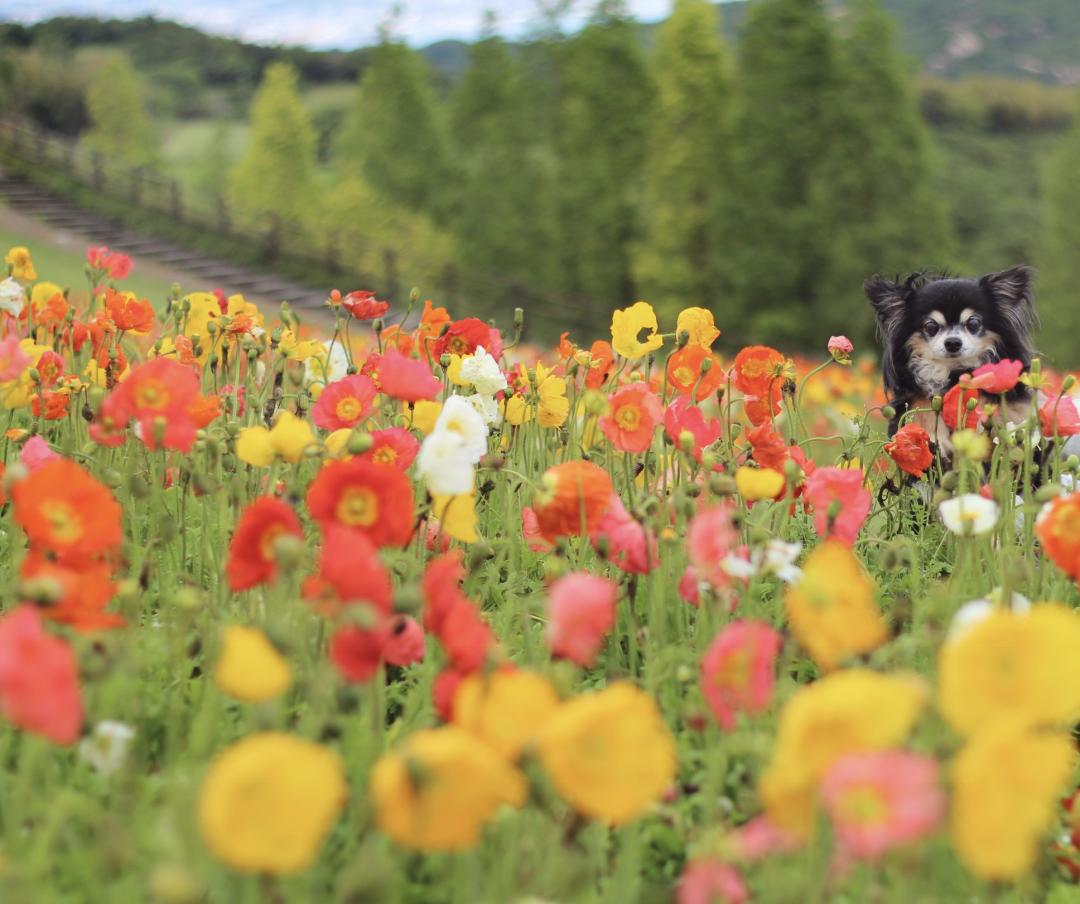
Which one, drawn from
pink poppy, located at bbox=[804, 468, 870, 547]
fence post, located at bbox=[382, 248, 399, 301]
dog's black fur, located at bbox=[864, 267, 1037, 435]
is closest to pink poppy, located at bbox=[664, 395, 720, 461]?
pink poppy, located at bbox=[804, 468, 870, 547]

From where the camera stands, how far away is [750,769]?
1688 millimetres

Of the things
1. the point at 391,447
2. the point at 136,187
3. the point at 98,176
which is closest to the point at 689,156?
the point at 136,187

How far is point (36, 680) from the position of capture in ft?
3.24

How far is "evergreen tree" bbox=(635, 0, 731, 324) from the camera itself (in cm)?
1816

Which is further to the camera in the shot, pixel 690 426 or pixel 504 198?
pixel 504 198

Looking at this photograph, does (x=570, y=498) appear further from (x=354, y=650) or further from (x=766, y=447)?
(x=766, y=447)

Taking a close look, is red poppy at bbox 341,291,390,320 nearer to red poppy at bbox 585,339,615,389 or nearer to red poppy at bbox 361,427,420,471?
red poppy at bbox 585,339,615,389

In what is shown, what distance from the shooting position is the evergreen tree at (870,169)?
17.0 metres

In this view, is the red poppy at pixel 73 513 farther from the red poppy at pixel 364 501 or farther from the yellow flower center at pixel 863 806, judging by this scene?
the yellow flower center at pixel 863 806

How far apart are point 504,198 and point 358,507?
69.8ft

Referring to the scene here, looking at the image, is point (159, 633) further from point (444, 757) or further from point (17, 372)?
point (444, 757)

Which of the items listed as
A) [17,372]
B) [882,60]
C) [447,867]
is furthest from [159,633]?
[882,60]

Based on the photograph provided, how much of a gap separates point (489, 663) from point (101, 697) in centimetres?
58

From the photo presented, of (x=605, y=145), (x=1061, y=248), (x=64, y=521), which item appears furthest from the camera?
(x=1061, y=248)
